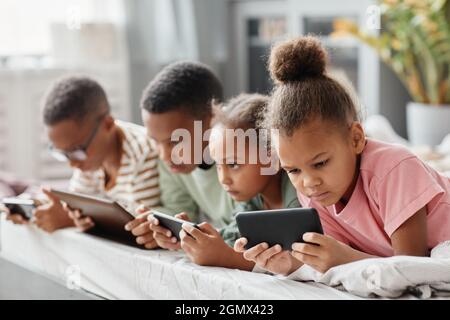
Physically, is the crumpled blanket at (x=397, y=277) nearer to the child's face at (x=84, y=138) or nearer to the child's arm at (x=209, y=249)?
the child's arm at (x=209, y=249)

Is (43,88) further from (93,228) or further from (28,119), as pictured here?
(93,228)

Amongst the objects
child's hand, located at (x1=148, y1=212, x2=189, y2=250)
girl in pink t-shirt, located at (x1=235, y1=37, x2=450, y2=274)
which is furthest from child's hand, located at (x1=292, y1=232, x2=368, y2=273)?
child's hand, located at (x1=148, y1=212, x2=189, y2=250)

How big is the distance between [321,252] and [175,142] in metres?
0.61

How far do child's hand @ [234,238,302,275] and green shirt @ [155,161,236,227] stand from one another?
1.59 ft

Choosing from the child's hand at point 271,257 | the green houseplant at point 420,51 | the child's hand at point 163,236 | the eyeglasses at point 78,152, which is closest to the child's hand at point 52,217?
the eyeglasses at point 78,152

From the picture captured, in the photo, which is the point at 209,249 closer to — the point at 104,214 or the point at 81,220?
the point at 104,214

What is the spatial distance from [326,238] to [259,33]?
124 inches

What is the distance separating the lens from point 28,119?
359 cm

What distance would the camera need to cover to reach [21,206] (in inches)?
73.9

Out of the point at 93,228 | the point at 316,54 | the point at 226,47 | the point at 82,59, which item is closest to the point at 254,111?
the point at 316,54

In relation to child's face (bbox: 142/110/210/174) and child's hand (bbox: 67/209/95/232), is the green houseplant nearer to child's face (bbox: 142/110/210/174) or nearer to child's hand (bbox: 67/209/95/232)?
child's face (bbox: 142/110/210/174)

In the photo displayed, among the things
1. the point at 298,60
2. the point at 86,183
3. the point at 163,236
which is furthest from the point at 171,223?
the point at 86,183

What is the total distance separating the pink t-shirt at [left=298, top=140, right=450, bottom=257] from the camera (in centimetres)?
126

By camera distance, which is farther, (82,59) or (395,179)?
(82,59)
